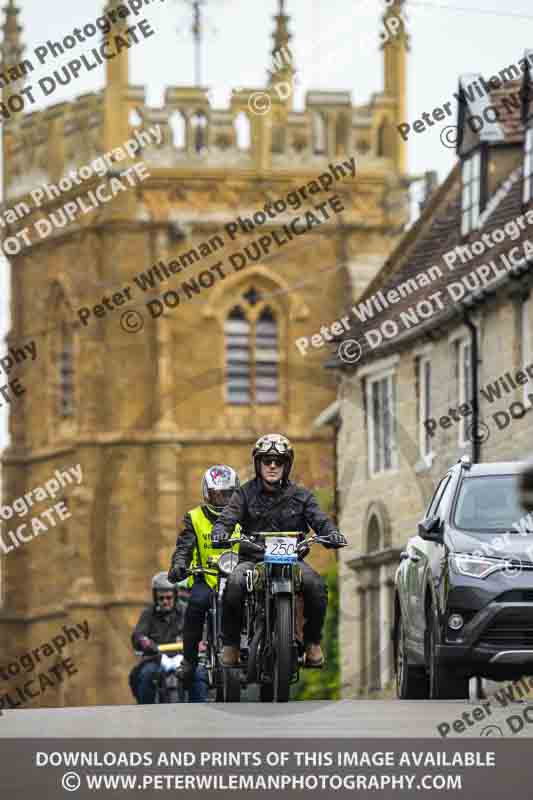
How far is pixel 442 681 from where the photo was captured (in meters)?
17.5

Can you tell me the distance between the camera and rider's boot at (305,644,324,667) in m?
16.3

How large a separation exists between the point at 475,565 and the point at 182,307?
5709 centimetres

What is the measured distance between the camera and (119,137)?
248 ft

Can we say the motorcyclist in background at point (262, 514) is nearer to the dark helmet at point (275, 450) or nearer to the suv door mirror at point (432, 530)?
the dark helmet at point (275, 450)

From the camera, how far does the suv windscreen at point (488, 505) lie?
17.7 meters

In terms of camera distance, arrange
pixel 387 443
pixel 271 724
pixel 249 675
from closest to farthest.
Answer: pixel 271 724 → pixel 249 675 → pixel 387 443

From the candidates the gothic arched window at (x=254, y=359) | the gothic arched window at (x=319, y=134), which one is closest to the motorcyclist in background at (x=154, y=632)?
the gothic arched window at (x=254, y=359)

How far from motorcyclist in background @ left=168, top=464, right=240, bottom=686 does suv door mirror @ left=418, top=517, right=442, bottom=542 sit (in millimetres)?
1143

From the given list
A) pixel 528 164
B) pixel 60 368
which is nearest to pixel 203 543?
pixel 528 164

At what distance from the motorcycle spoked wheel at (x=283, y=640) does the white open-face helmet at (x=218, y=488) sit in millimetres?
2059

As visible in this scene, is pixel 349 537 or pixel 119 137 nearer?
pixel 349 537
